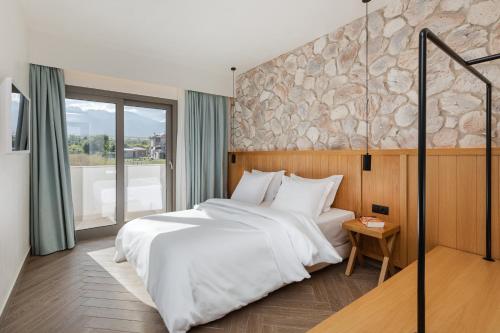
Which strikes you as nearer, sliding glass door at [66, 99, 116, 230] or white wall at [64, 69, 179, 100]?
white wall at [64, 69, 179, 100]

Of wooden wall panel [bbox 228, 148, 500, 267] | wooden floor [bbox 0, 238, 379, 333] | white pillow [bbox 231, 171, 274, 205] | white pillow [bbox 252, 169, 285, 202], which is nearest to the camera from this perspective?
wooden floor [bbox 0, 238, 379, 333]

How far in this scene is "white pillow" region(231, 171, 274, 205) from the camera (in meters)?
3.32

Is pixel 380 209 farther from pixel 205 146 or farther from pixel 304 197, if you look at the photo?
pixel 205 146

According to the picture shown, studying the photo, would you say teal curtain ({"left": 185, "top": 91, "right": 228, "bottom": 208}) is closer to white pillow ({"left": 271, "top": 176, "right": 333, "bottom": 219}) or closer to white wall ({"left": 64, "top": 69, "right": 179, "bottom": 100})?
white wall ({"left": 64, "top": 69, "right": 179, "bottom": 100})

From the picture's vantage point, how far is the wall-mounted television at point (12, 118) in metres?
1.63

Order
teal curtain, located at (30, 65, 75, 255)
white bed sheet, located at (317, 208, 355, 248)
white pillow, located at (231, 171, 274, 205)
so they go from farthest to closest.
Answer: white pillow, located at (231, 171, 274, 205)
teal curtain, located at (30, 65, 75, 255)
white bed sheet, located at (317, 208, 355, 248)

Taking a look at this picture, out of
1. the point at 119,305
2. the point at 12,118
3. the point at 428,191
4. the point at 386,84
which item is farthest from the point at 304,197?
the point at 12,118

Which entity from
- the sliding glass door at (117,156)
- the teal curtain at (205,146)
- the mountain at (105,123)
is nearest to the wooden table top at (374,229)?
the teal curtain at (205,146)

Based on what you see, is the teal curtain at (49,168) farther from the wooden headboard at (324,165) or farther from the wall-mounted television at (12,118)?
the wooden headboard at (324,165)

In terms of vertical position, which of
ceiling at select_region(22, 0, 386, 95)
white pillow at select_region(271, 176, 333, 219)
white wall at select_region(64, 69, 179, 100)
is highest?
ceiling at select_region(22, 0, 386, 95)

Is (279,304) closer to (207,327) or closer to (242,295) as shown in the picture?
(242,295)

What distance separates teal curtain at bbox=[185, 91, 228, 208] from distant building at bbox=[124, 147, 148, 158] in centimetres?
64

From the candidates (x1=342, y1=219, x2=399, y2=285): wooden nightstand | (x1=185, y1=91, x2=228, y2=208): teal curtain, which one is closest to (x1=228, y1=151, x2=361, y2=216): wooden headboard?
(x1=342, y1=219, x2=399, y2=285): wooden nightstand

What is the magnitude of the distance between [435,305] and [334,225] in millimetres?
1298
